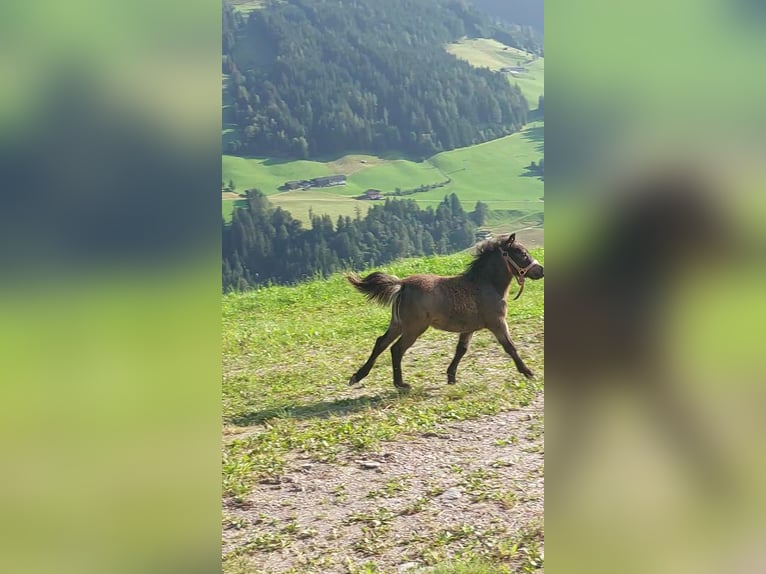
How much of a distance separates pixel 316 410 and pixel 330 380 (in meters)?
0.83

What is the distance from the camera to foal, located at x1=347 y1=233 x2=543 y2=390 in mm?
5770

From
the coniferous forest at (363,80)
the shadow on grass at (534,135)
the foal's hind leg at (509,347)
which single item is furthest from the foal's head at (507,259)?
the coniferous forest at (363,80)

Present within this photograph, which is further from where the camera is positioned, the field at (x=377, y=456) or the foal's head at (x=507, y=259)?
the foal's head at (x=507, y=259)

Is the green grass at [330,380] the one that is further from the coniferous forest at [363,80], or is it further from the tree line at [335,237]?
the coniferous forest at [363,80]

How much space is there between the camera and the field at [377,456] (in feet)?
10.1

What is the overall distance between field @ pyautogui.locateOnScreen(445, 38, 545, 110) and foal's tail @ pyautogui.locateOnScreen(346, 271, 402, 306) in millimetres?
14011
